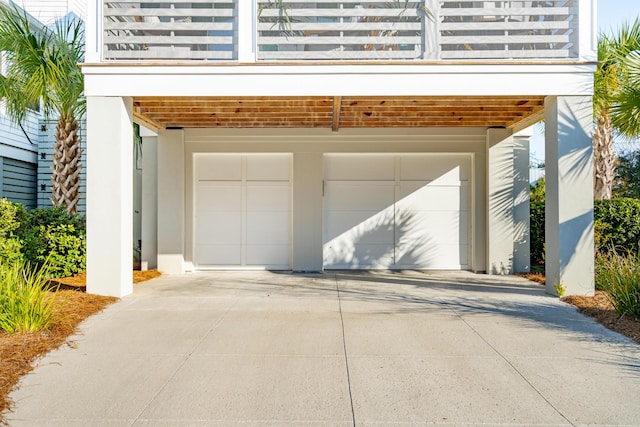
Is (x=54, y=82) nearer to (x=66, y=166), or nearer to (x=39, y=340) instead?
(x=66, y=166)

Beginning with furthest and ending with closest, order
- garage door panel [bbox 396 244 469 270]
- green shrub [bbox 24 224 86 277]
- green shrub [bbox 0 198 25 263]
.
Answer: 1. garage door panel [bbox 396 244 469 270]
2. green shrub [bbox 24 224 86 277]
3. green shrub [bbox 0 198 25 263]

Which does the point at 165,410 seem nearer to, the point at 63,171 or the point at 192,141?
the point at 192,141

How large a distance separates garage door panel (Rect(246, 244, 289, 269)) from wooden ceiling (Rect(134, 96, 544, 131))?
2.59 metres

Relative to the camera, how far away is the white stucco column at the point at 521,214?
973 centimetres

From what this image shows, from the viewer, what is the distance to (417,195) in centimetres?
1013

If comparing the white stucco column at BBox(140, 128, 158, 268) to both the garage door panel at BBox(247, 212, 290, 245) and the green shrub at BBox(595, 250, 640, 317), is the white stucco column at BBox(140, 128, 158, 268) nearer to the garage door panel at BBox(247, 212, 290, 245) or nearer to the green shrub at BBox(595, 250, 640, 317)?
the garage door panel at BBox(247, 212, 290, 245)

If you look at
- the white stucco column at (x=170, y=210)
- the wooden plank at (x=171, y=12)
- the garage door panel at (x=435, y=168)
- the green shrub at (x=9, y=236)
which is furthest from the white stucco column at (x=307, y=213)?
the green shrub at (x=9, y=236)

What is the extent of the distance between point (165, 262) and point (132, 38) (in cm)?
468

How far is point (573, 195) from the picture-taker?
6.90 m

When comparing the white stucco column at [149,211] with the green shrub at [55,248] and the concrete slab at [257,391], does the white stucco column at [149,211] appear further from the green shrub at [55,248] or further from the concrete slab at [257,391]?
the concrete slab at [257,391]

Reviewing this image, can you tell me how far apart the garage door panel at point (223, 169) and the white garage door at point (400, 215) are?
1.95 meters

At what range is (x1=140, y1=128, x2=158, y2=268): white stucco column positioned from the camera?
33.2ft

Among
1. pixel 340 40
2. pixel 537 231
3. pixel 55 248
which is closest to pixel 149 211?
pixel 55 248

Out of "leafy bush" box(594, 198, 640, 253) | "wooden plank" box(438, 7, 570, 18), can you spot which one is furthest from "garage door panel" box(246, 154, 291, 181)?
"leafy bush" box(594, 198, 640, 253)
